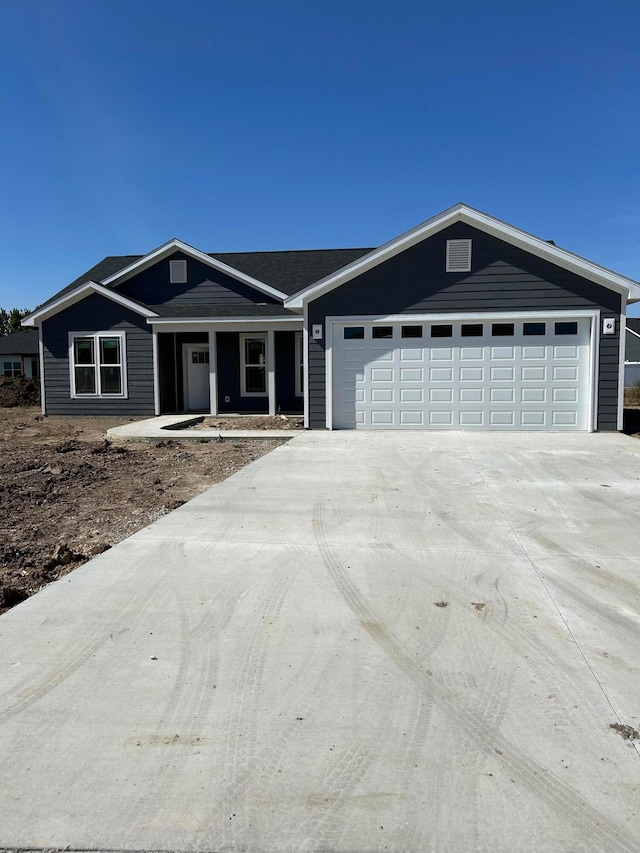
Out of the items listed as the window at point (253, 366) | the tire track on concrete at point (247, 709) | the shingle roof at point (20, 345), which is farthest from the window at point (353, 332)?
the shingle roof at point (20, 345)

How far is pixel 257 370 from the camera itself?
17.4 meters

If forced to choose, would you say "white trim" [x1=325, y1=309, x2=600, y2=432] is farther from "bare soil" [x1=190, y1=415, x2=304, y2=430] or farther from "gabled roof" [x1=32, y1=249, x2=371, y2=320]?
"gabled roof" [x1=32, y1=249, x2=371, y2=320]

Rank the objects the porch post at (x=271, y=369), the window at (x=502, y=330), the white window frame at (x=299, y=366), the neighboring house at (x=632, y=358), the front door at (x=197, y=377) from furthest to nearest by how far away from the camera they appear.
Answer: the neighboring house at (x=632, y=358), the front door at (x=197, y=377), the white window frame at (x=299, y=366), the porch post at (x=271, y=369), the window at (x=502, y=330)

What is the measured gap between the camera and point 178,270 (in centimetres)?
1784

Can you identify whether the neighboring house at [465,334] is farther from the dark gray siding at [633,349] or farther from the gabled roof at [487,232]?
the dark gray siding at [633,349]

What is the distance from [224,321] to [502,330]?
7.05m

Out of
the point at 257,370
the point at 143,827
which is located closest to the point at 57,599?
the point at 143,827

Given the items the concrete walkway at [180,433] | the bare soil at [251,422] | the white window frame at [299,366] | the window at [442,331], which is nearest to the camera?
the concrete walkway at [180,433]

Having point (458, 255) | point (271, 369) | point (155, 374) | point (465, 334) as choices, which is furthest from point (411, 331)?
point (155, 374)

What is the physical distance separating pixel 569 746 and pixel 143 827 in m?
1.69

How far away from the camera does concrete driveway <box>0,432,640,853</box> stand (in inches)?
82.7

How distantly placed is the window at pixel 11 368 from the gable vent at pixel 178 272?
80.7 ft

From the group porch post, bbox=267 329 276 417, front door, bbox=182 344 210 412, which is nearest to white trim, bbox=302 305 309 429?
porch post, bbox=267 329 276 417

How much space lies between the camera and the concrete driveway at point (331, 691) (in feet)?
6.89
